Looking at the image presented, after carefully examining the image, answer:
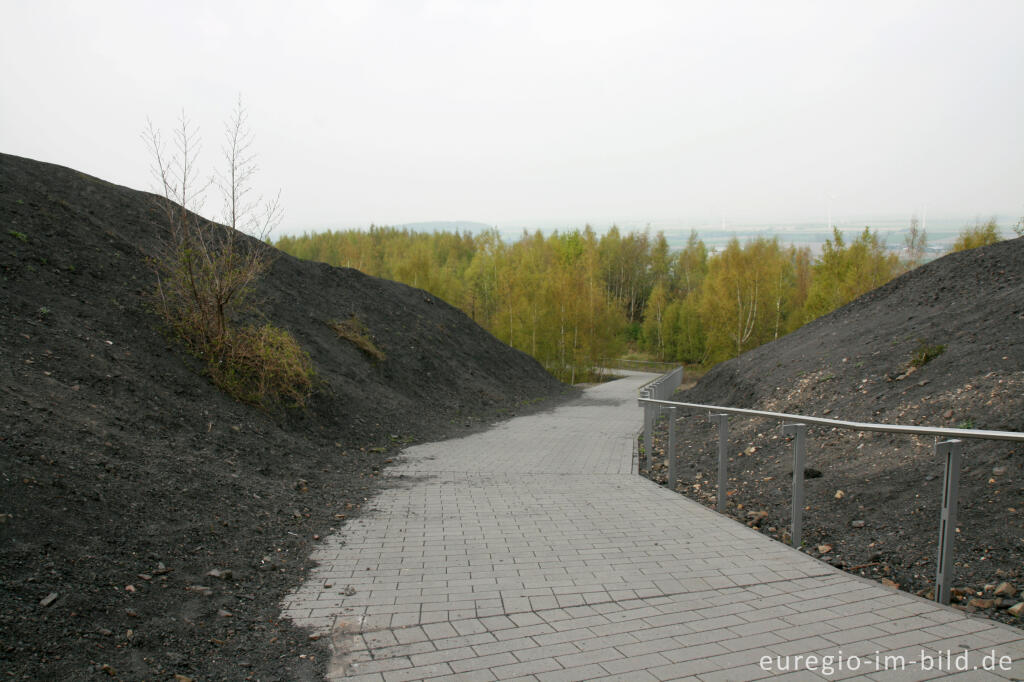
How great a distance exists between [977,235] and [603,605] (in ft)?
Result: 108

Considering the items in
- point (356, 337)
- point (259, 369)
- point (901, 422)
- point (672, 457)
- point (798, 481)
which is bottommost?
point (672, 457)

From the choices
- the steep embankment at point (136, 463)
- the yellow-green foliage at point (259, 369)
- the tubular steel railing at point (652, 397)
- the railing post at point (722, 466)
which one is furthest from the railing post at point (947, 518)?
the yellow-green foliage at point (259, 369)

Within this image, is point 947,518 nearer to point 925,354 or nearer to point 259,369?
point 925,354

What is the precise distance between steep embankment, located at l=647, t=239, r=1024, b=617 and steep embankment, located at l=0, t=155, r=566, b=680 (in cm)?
399

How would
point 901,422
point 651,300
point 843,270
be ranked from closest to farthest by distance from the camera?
point 901,422, point 843,270, point 651,300

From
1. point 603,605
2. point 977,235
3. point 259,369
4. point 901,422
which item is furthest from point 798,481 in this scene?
point 977,235

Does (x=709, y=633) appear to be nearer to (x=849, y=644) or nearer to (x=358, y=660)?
(x=849, y=644)

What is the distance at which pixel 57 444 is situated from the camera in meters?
5.06

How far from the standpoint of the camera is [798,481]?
510 cm

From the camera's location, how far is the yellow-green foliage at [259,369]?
Answer: 954 centimetres

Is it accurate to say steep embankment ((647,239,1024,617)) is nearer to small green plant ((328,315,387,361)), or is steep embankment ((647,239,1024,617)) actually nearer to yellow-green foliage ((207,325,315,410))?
yellow-green foliage ((207,325,315,410))

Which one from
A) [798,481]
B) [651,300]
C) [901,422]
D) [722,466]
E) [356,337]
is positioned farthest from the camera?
[651,300]

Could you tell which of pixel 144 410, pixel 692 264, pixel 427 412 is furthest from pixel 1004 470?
pixel 692 264

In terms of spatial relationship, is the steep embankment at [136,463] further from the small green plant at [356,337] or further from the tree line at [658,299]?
the tree line at [658,299]
